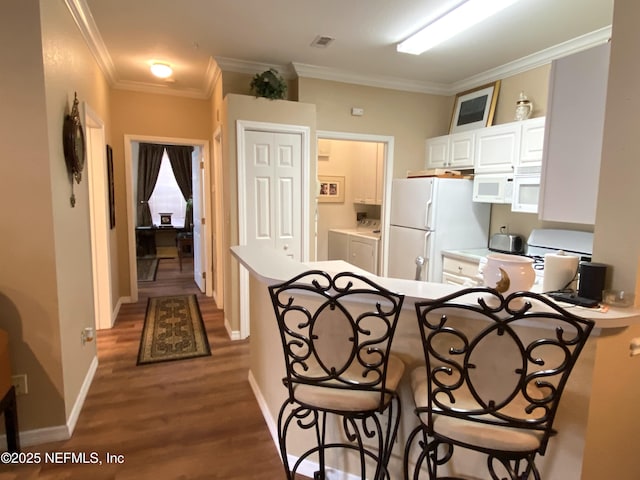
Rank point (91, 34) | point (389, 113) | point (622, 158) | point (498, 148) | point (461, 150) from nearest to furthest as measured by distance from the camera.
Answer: point (622, 158) < point (91, 34) < point (498, 148) < point (461, 150) < point (389, 113)

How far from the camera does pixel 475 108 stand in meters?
4.08

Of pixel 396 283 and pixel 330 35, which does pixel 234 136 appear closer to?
pixel 330 35

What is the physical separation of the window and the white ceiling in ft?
14.5

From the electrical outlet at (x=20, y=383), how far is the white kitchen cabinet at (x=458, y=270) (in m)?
3.29

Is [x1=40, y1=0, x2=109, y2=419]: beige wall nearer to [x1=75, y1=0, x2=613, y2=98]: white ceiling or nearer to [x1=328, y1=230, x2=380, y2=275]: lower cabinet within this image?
[x1=75, y1=0, x2=613, y2=98]: white ceiling

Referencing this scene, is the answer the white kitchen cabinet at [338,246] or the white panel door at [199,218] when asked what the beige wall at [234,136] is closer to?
the white panel door at [199,218]

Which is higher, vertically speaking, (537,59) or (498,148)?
(537,59)

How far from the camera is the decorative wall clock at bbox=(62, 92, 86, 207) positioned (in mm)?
2289

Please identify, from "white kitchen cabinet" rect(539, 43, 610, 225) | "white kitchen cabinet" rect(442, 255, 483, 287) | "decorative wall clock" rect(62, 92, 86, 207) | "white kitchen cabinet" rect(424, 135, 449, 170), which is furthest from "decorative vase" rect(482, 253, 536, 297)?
"white kitchen cabinet" rect(424, 135, 449, 170)

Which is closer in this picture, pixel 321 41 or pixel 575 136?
pixel 575 136

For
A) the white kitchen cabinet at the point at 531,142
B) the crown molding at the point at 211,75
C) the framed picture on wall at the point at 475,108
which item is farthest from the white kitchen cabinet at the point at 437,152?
the crown molding at the point at 211,75

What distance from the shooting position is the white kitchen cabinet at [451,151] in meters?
3.88

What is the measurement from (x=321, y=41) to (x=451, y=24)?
3.43 ft

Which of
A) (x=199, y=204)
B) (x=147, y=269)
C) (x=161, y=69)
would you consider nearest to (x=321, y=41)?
(x=161, y=69)
